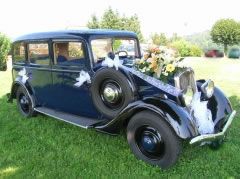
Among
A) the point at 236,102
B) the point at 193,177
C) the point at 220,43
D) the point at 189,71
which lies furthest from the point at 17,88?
the point at 220,43

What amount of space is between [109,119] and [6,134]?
2080 mm

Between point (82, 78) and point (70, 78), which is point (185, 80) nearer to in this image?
point (82, 78)

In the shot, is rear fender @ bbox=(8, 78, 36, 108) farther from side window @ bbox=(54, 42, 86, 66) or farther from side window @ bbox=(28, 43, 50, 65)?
side window @ bbox=(54, 42, 86, 66)

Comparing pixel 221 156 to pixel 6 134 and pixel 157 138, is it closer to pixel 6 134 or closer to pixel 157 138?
pixel 157 138

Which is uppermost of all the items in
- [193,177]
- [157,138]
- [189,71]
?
[189,71]

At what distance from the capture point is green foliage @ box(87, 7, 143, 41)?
1895 inches

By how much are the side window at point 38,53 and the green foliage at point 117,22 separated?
4143cm

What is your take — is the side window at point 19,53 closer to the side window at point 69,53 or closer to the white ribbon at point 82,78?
the side window at point 69,53

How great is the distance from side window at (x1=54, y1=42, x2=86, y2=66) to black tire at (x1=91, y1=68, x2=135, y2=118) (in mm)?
596

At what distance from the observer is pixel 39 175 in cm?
436

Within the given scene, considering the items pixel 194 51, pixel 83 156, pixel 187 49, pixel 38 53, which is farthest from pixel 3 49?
pixel 194 51

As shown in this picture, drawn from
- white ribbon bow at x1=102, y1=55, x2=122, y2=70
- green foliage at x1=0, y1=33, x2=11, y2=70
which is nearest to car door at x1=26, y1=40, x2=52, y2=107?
white ribbon bow at x1=102, y1=55, x2=122, y2=70

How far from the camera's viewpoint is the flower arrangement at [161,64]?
4.92 meters

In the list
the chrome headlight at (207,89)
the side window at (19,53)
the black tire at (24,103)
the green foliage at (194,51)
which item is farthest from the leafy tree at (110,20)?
the chrome headlight at (207,89)
